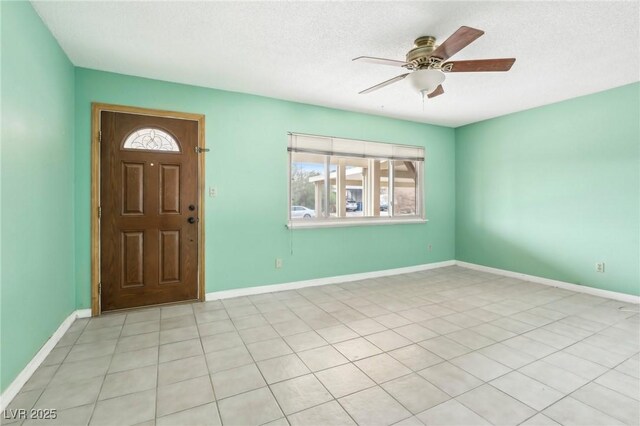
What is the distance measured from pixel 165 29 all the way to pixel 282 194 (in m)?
2.16

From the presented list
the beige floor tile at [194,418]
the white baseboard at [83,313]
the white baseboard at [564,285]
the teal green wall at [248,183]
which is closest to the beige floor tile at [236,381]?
the beige floor tile at [194,418]

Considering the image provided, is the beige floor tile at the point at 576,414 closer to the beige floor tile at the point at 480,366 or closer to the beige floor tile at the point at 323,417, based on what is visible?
the beige floor tile at the point at 480,366

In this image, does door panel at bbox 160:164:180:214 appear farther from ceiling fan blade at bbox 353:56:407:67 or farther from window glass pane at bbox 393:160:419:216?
window glass pane at bbox 393:160:419:216

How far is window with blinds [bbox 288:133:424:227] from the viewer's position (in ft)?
13.8

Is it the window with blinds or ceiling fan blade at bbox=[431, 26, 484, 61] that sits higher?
ceiling fan blade at bbox=[431, 26, 484, 61]

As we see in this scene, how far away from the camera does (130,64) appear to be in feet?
9.80

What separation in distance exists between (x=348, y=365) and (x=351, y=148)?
3156 millimetres

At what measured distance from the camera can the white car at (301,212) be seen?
4.17 metres

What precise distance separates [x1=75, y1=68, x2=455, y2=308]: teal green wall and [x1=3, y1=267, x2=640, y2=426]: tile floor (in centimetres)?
59

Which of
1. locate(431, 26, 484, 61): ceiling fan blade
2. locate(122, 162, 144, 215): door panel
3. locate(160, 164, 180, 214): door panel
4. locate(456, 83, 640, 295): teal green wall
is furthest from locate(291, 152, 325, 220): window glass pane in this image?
locate(456, 83, 640, 295): teal green wall

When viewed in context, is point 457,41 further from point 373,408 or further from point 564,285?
point 564,285

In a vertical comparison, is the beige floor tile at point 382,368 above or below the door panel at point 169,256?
below

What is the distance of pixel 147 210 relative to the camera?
3.32 meters

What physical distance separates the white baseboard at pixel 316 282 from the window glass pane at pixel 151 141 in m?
1.77
